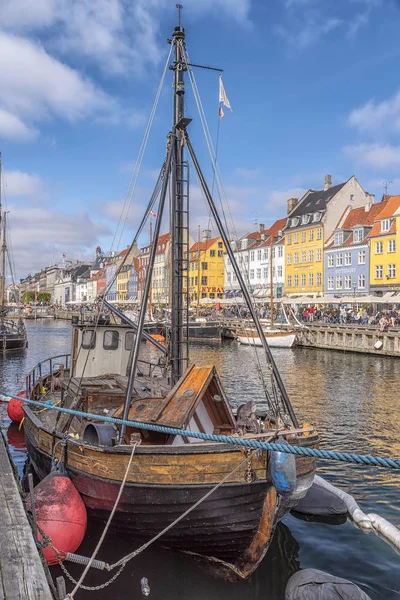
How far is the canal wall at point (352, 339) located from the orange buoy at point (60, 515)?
3492 centimetres

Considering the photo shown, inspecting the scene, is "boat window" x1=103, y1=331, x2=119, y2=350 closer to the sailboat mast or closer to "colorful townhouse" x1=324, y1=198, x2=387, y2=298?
the sailboat mast

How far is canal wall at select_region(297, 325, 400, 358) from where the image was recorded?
134 ft

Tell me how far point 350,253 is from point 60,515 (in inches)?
2326

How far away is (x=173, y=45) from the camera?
11539mm

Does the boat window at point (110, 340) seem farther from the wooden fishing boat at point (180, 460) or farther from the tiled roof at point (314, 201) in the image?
the tiled roof at point (314, 201)

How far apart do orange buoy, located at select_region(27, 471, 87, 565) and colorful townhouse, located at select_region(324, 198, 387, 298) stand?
54013 mm

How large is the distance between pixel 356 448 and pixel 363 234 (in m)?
49.1

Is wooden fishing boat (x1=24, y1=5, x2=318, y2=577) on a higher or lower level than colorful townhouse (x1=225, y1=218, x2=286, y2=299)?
lower

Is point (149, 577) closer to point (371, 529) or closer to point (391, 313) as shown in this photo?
point (371, 529)

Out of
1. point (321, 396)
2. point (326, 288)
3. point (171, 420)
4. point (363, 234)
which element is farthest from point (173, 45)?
point (326, 288)

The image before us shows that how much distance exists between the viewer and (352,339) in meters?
44.5

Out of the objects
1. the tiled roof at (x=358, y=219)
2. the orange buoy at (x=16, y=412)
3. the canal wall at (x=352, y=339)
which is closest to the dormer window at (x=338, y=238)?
the tiled roof at (x=358, y=219)

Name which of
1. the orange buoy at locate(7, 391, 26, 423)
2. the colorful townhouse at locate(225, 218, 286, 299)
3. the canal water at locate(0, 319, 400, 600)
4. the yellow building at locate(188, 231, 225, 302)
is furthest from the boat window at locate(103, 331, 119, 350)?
the yellow building at locate(188, 231, 225, 302)

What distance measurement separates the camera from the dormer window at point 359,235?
61.6 m
